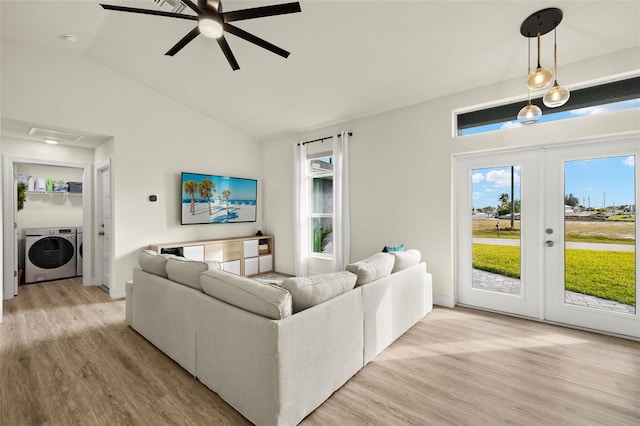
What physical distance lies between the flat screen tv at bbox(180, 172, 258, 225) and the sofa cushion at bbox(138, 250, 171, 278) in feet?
6.96

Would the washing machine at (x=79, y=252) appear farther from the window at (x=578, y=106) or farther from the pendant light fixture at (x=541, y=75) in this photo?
the pendant light fixture at (x=541, y=75)

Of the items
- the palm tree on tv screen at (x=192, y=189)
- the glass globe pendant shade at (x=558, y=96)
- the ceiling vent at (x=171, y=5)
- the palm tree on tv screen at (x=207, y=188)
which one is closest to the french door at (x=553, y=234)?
the glass globe pendant shade at (x=558, y=96)

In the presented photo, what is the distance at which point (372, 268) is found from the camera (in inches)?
98.3

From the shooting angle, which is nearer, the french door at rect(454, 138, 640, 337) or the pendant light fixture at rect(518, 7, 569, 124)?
the pendant light fixture at rect(518, 7, 569, 124)

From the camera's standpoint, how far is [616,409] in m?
1.87

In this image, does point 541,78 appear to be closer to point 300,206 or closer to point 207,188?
point 300,206

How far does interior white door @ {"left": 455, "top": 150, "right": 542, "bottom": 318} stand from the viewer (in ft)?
11.2

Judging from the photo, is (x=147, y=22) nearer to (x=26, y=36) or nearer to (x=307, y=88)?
(x=26, y=36)

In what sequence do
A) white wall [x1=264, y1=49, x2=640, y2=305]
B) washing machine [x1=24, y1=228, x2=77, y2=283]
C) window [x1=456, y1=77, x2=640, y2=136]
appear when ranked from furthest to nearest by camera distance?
washing machine [x1=24, y1=228, x2=77, y2=283]
white wall [x1=264, y1=49, x2=640, y2=305]
window [x1=456, y1=77, x2=640, y2=136]

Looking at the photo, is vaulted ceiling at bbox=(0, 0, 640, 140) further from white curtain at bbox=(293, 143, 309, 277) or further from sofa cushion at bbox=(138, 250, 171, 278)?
sofa cushion at bbox=(138, 250, 171, 278)

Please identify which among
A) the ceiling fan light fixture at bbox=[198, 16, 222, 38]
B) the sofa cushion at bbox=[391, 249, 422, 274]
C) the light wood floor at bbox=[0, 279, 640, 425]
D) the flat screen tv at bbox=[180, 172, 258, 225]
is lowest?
the light wood floor at bbox=[0, 279, 640, 425]

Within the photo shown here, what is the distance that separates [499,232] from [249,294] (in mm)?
3255

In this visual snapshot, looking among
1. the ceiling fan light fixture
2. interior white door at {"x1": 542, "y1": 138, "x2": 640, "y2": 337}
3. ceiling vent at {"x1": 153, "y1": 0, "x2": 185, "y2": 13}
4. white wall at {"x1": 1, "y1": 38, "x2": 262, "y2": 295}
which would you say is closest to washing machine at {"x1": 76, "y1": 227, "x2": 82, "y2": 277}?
white wall at {"x1": 1, "y1": 38, "x2": 262, "y2": 295}

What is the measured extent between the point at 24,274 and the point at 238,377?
5.59 meters
